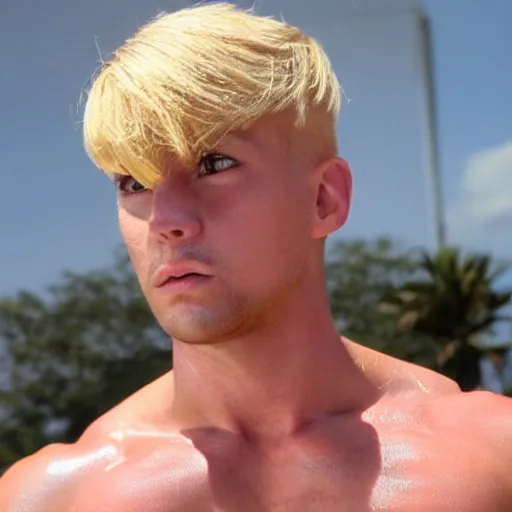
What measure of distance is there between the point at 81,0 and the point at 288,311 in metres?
2.85

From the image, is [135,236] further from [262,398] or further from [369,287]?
[369,287]

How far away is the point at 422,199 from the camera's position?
4180mm

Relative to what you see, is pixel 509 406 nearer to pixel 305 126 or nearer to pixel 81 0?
pixel 305 126

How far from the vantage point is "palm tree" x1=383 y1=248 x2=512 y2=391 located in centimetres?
503

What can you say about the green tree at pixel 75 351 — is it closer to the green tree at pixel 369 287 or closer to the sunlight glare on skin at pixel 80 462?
the green tree at pixel 369 287

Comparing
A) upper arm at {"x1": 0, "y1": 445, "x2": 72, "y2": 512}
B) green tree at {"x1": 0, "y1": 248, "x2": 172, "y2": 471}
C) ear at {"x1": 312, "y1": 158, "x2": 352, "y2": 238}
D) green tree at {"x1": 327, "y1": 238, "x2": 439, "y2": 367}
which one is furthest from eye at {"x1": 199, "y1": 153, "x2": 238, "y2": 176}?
green tree at {"x1": 327, "y1": 238, "x2": 439, "y2": 367}

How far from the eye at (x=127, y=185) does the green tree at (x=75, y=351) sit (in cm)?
301

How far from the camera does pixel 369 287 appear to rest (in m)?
4.77

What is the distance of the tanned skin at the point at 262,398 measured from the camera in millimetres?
918

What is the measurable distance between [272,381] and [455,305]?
5.04m

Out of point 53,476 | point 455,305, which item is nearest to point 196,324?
point 53,476

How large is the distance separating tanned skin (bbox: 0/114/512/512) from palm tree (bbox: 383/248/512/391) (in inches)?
145

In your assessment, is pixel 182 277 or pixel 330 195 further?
pixel 330 195

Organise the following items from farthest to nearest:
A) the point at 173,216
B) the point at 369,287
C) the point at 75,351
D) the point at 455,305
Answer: the point at 455,305, the point at 369,287, the point at 75,351, the point at 173,216
